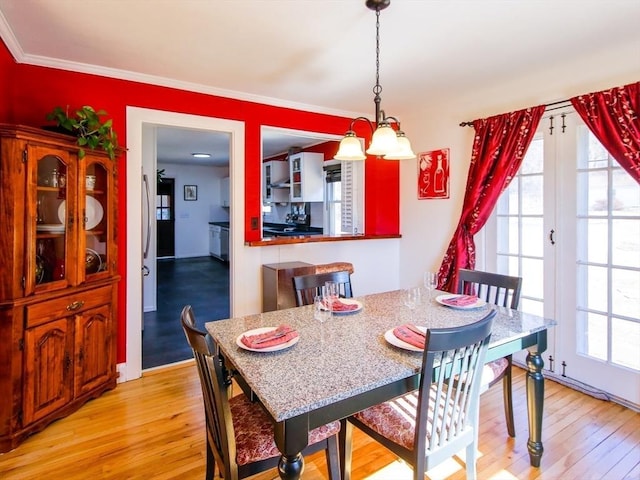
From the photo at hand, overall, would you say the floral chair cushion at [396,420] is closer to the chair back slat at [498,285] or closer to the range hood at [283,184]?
the chair back slat at [498,285]

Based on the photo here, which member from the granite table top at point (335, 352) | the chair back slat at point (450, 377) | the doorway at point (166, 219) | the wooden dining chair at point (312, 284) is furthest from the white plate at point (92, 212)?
the doorway at point (166, 219)

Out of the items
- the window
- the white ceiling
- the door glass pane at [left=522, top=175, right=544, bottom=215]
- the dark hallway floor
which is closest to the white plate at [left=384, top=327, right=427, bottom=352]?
the white ceiling

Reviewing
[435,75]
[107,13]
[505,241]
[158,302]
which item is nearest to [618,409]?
[505,241]

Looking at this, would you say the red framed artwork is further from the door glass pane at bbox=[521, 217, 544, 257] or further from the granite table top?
the granite table top

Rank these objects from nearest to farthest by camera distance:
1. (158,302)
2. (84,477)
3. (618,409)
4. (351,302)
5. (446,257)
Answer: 1. (84,477)
2. (351,302)
3. (618,409)
4. (446,257)
5. (158,302)

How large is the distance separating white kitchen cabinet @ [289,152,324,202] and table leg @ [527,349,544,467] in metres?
4.16

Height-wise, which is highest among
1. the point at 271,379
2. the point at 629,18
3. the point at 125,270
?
the point at 629,18

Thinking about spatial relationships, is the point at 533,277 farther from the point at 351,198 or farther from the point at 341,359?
the point at 341,359

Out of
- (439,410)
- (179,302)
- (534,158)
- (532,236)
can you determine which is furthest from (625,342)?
(179,302)

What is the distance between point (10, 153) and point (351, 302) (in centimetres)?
206

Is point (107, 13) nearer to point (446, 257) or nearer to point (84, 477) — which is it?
point (84, 477)

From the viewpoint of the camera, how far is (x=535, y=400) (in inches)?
71.3

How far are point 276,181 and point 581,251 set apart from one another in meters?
4.80

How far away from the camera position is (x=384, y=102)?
3568mm
